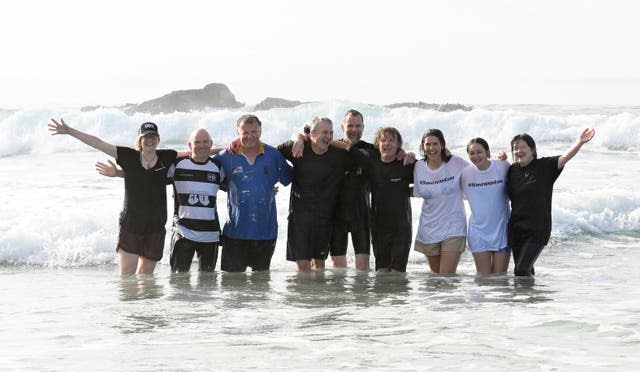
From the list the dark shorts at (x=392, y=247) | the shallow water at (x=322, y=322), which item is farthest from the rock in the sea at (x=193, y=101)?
the dark shorts at (x=392, y=247)

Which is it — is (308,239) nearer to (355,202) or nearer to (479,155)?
(355,202)

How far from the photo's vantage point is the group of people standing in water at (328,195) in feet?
28.1

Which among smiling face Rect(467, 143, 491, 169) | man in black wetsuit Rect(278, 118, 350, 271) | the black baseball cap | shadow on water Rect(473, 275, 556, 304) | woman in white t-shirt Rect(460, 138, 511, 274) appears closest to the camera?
shadow on water Rect(473, 275, 556, 304)

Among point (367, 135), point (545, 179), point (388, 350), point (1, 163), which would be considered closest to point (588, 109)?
point (367, 135)

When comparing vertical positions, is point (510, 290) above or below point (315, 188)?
below

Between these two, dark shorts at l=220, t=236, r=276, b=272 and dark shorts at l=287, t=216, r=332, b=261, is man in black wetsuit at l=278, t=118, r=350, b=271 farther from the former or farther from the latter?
dark shorts at l=220, t=236, r=276, b=272

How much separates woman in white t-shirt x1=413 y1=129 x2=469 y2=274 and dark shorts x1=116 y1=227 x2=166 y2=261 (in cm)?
274

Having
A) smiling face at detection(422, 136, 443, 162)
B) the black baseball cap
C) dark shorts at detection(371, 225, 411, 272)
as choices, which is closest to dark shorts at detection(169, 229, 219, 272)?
the black baseball cap

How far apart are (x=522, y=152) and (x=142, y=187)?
152 inches

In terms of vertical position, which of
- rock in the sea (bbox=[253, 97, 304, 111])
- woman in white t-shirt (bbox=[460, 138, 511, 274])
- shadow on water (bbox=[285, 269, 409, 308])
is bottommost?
shadow on water (bbox=[285, 269, 409, 308])

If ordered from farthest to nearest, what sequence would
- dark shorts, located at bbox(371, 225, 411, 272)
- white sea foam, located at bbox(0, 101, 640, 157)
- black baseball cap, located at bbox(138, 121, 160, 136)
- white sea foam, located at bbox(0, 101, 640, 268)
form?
white sea foam, located at bbox(0, 101, 640, 157), white sea foam, located at bbox(0, 101, 640, 268), dark shorts, located at bbox(371, 225, 411, 272), black baseball cap, located at bbox(138, 121, 160, 136)

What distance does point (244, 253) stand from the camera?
29.6 feet

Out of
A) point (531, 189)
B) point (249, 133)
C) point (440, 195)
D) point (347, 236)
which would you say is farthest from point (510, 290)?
point (249, 133)

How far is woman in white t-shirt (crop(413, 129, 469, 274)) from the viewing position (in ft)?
29.0
